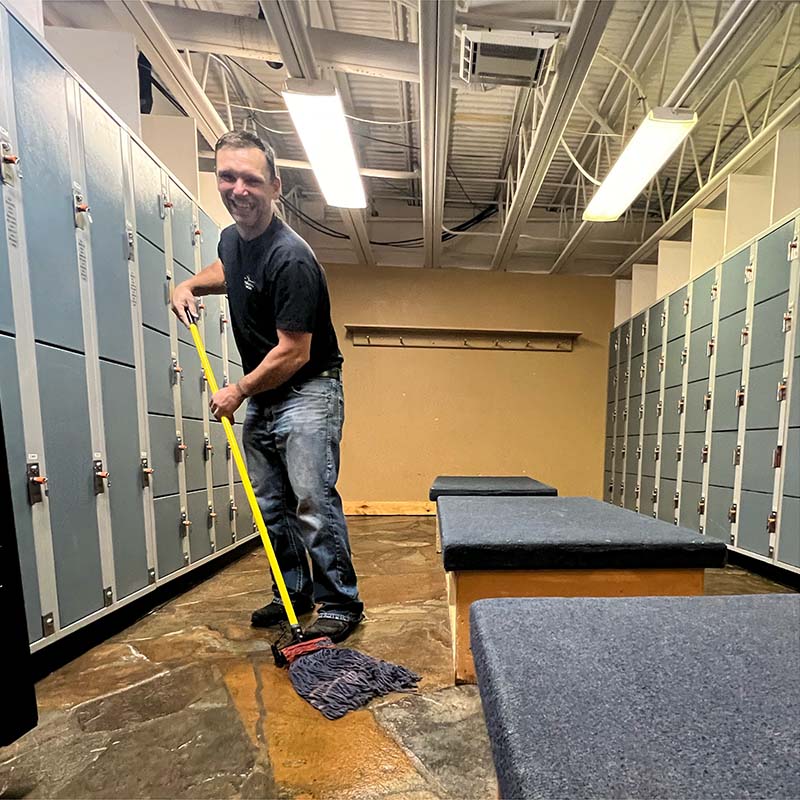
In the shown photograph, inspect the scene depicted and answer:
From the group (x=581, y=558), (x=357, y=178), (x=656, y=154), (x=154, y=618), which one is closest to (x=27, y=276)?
(x=154, y=618)

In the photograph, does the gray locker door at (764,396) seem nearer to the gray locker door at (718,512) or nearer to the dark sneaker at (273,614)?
the gray locker door at (718,512)

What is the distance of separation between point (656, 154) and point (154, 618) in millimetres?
3100

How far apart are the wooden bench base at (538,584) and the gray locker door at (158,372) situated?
4.49ft

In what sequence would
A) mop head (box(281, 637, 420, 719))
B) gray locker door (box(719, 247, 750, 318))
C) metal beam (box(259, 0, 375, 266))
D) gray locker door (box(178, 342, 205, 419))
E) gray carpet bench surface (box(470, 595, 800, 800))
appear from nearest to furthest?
gray carpet bench surface (box(470, 595, 800, 800)) < mop head (box(281, 637, 420, 719)) < metal beam (box(259, 0, 375, 266)) < gray locker door (box(178, 342, 205, 419)) < gray locker door (box(719, 247, 750, 318))

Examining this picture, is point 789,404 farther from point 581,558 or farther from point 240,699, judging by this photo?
point 240,699

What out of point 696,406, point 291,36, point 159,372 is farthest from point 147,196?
point 696,406

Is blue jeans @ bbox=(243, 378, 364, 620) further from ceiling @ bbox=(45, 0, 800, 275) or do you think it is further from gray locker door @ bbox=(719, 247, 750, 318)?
gray locker door @ bbox=(719, 247, 750, 318)

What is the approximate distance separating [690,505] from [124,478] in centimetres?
325

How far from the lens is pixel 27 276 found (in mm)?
1165

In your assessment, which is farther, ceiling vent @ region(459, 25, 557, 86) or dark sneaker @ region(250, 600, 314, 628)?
ceiling vent @ region(459, 25, 557, 86)

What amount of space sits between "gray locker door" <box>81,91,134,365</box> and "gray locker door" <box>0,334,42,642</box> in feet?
1.11

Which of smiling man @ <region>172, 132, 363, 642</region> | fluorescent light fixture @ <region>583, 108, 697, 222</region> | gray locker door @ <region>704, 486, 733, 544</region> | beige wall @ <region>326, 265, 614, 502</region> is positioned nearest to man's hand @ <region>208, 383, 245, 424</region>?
smiling man @ <region>172, 132, 363, 642</region>

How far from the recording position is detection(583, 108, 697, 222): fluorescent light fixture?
6.51 ft

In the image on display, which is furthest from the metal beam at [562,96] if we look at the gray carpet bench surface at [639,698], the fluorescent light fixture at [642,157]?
the gray carpet bench surface at [639,698]
